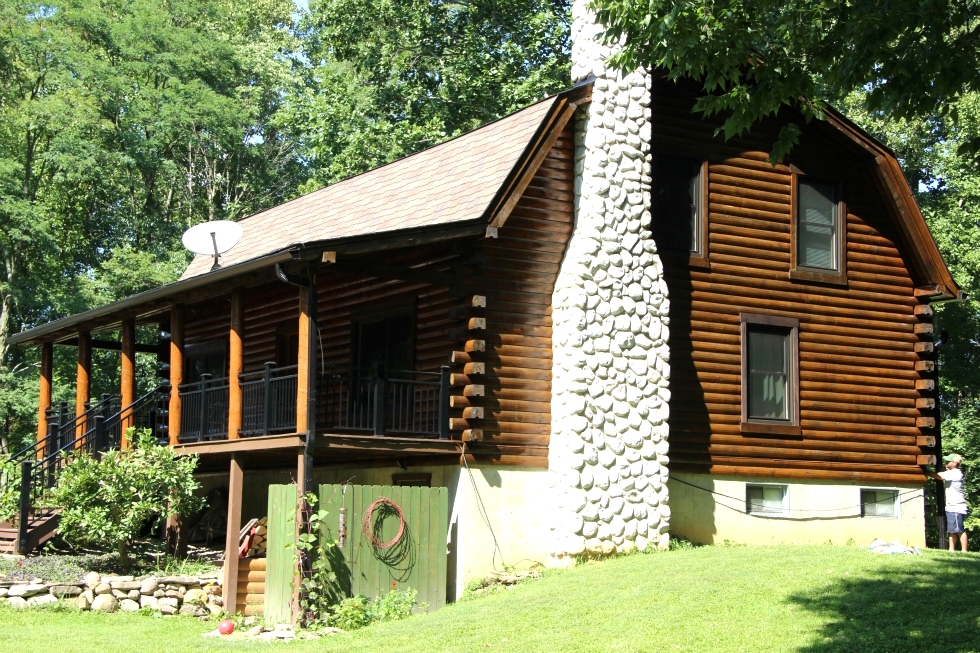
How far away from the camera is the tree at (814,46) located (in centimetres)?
1216

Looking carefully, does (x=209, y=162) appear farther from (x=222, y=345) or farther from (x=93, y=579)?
(x=93, y=579)

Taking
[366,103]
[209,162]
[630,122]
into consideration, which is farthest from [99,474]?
[209,162]

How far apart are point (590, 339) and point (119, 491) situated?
23.7ft

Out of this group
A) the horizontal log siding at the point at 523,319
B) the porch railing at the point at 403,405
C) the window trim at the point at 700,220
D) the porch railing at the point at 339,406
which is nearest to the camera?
the porch railing at the point at 403,405

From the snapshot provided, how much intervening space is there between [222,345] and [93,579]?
7.22m

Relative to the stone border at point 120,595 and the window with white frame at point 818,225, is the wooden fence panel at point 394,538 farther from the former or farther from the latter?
the window with white frame at point 818,225

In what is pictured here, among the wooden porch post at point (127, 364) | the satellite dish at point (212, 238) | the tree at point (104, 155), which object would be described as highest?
the tree at point (104, 155)

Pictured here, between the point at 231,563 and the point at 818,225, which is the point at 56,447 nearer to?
the point at 231,563

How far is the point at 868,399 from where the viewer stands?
852 inches

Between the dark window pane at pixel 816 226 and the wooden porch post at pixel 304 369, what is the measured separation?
30.1ft

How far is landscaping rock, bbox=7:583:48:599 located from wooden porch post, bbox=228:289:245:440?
10.7 ft

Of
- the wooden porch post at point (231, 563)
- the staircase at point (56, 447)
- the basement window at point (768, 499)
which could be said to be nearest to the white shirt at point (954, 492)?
the basement window at point (768, 499)

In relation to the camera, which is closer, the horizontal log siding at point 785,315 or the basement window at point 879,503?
the horizontal log siding at point 785,315

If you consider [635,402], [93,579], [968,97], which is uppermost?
[968,97]
